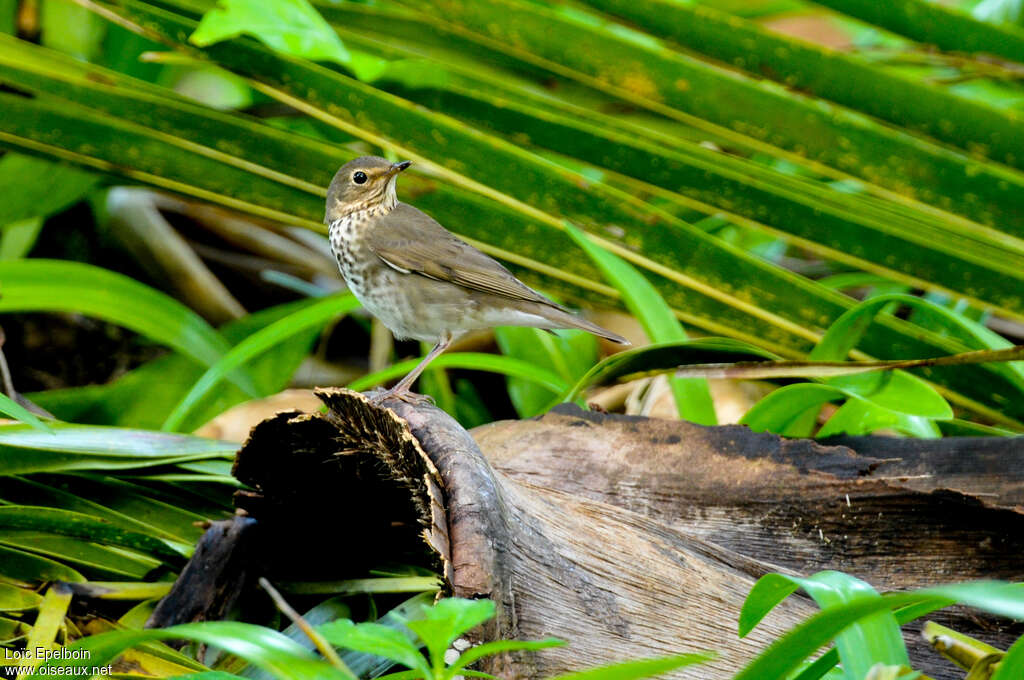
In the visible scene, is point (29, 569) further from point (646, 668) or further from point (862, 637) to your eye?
point (862, 637)

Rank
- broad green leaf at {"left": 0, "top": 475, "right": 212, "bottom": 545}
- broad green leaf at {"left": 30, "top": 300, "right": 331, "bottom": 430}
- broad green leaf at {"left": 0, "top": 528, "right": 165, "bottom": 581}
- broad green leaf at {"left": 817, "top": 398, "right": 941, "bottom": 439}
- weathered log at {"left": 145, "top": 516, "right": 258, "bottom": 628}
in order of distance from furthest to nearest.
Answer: broad green leaf at {"left": 30, "top": 300, "right": 331, "bottom": 430}, broad green leaf at {"left": 817, "top": 398, "right": 941, "bottom": 439}, broad green leaf at {"left": 0, "top": 475, "right": 212, "bottom": 545}, broad green leaf at {"left": 0, "top": 528, "right": 165, "bottom": 581}, weathered log at {"left": 145, "top": 516, "right": 258, "bottom": 628}

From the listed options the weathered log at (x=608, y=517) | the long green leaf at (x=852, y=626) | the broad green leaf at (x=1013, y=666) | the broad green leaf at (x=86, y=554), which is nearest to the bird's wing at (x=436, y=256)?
the weathered log at (x=608, y=517)

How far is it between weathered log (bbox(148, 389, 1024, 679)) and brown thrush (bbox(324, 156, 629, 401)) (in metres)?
0.41

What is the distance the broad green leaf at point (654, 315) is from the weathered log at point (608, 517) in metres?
0.37

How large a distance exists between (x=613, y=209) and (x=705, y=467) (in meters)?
0.91

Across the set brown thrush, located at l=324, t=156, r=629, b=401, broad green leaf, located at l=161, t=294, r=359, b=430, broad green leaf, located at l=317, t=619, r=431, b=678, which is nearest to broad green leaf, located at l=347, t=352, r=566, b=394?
brown thrush, located at l=324, t=156, r=629, b=401

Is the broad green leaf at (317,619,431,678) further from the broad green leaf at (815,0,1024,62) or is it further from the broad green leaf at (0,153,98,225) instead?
the broad green leaf at (0,153,98,225)

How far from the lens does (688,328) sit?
310 centimetres

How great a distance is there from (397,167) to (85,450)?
101 centimetres

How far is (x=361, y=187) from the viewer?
2881 mm

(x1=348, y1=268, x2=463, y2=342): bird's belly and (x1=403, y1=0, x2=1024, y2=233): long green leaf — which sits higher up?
(x1=403, y1=0, x2=1024, y2=233): long green leaf

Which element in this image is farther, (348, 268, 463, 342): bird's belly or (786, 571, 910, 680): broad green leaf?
(348, 268, 463, 342): bird's belly

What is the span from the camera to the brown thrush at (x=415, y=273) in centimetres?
271

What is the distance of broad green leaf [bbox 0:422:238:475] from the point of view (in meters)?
2.19
